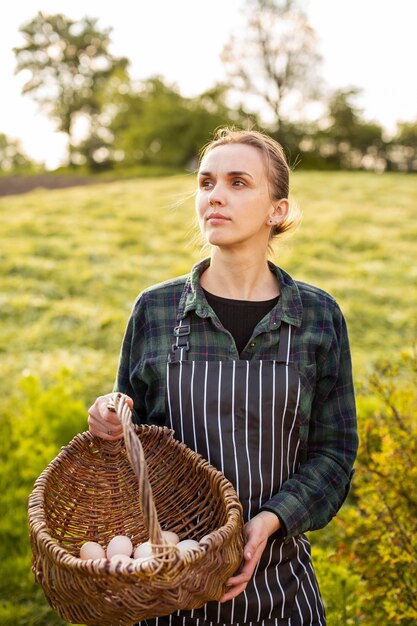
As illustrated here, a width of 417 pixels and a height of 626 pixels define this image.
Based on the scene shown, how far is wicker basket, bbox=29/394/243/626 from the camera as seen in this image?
1414 millimetres

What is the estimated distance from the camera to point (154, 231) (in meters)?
11.2

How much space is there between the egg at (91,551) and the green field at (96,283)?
1032mm

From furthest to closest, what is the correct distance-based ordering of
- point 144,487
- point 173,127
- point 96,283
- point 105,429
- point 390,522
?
1. point 173,127
2. point 96,283
3. point 390,522
4. point 105,429
5. point 144,487

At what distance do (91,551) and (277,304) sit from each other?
850mm

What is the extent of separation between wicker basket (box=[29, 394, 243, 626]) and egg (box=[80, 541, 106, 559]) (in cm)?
4

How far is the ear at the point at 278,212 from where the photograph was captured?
209 centimetres

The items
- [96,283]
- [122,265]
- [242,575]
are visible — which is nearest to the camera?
[242,575]

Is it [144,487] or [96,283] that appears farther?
[96,283]

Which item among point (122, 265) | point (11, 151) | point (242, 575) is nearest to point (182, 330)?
point (242, 575)

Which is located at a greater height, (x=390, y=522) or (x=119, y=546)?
(x=119, y=546)

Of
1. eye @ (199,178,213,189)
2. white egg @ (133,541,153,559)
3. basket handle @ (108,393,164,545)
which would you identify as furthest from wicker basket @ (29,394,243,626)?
eye @ (199,178,213,189)

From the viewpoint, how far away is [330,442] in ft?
6.75

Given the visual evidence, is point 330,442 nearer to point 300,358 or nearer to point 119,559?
point 300,358

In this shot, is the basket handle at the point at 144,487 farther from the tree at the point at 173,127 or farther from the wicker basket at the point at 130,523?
the tree at the point at 173,127
